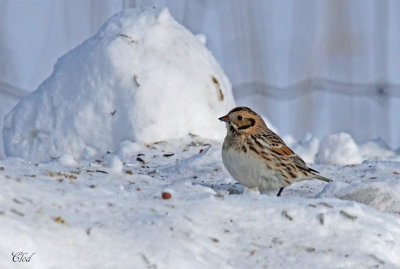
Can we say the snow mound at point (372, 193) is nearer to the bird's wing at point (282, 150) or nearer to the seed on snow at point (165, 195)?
the bird's wing at point (282, 150)

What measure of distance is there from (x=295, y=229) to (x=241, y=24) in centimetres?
128

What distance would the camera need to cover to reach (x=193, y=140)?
5910mm

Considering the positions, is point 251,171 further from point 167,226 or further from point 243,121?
point 167,226

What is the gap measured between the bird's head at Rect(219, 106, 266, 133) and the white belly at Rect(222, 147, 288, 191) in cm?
20

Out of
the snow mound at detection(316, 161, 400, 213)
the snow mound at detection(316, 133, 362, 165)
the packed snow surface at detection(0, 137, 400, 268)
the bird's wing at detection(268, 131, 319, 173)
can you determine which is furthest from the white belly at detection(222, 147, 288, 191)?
the snow mound at detection(316, 133, 362, 165)

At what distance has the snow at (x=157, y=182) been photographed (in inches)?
119

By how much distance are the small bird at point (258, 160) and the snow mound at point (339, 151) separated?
96cm

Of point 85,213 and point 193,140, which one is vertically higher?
point 193,140

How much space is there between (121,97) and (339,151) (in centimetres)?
139

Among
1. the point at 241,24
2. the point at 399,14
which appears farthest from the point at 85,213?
the point at 399,14

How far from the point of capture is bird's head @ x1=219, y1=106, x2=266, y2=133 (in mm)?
5043

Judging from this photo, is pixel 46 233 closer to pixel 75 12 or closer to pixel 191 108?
pixel 75 12

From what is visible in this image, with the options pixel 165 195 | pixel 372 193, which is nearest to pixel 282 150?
pixel 372 193

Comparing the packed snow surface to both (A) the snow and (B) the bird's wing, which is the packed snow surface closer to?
(A) the snow
